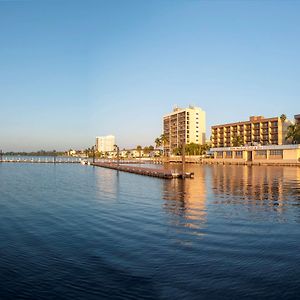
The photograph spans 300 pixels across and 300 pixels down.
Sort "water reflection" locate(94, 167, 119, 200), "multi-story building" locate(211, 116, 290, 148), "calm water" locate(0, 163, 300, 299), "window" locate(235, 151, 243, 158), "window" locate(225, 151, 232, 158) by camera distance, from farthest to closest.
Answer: "window" locate(225, 151, 232, 158)
"multi-story building" locate(211, 116, 290, 148)
"window" locate(235, 151, 243, 158)
"water reflection" locate(94, 167, 119, 200)
"calm water" locate(0, 163, 300, 299)

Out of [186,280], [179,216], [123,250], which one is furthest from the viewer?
[179,216]

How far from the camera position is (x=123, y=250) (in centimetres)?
1823

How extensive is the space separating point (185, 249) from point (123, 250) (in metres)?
3.51

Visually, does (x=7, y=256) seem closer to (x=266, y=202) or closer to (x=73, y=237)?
(x=73, y=237)

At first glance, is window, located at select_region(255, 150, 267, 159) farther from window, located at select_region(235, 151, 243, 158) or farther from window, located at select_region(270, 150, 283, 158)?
window, located at select_region(235, 151, 243, 158)

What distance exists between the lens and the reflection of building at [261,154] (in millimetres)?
133600

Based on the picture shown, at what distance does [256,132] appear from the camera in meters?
176

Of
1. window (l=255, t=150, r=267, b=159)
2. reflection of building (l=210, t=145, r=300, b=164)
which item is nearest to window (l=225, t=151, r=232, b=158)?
reflection of building (l=210, t=145, r=300, b=164)

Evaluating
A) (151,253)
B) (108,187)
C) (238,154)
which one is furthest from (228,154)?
(151,253)

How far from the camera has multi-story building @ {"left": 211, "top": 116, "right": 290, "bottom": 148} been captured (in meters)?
164

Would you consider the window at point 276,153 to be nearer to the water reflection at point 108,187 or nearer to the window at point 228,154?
the window at point 228,154

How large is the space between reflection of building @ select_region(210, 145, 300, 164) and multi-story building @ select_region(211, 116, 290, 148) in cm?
882

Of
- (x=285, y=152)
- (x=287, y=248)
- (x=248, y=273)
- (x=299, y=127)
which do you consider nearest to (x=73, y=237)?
(x=248, y=273)

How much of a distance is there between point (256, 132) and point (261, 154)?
94.9 feet
